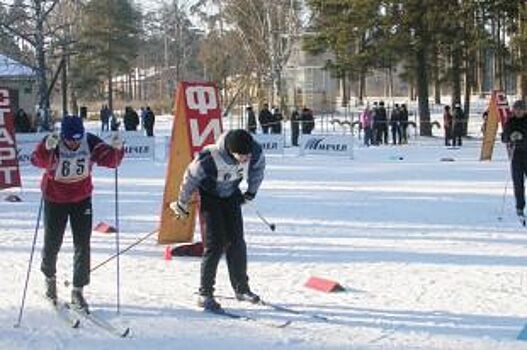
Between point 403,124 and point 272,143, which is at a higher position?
point 403,124

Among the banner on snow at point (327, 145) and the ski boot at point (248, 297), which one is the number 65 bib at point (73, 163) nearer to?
the ski boot at point (248, 297)

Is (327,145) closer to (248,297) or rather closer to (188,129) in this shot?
(188,129)

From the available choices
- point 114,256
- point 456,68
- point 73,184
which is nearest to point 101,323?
point 73,184

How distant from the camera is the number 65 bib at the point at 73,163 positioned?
7738mm

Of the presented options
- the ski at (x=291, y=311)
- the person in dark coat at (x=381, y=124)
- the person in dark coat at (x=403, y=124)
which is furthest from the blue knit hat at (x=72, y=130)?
the person in dark coat at (x=403, y=124)

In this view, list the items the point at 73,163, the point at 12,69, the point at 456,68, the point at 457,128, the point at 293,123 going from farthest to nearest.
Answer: the point at 12,69, the point at 456,68, the point at 457,128, the point at 293,123, the point at 73,163

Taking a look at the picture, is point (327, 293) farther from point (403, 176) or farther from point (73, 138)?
point (403, 176)

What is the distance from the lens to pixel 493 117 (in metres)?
24.0

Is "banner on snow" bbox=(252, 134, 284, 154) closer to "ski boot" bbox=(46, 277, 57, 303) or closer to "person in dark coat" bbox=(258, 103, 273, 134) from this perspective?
"person in dark coat" bbox=(258, 103, 273, 134)

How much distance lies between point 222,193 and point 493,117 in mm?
17350

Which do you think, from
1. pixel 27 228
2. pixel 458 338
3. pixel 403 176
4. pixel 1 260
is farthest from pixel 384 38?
pixel 458 338

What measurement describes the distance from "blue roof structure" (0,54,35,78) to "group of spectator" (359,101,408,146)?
68.5 ft

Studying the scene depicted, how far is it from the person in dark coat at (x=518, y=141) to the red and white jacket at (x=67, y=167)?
270 inches

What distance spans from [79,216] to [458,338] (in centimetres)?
332
